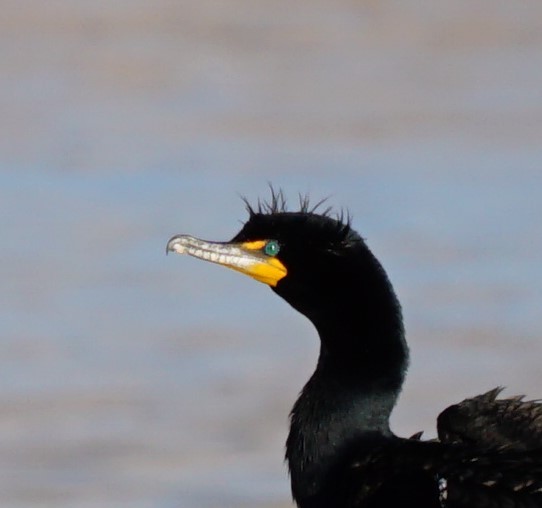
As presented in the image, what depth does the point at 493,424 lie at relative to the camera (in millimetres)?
9141

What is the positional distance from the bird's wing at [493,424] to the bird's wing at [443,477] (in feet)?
1.12

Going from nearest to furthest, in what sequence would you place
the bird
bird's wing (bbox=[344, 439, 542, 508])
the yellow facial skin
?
1. bird's wing (bbox=[344, 439, 542, 508])
2. the bird
3. the yellow facial skin

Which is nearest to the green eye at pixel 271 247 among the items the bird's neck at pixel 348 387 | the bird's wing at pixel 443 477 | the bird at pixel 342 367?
the bird at pixel 342 367

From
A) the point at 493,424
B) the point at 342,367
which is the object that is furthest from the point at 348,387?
the point at 493,424

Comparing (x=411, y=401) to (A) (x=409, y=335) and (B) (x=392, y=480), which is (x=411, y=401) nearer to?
(A) (x=409, y=335)

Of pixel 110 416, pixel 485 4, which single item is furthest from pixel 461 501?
pixel 485 4

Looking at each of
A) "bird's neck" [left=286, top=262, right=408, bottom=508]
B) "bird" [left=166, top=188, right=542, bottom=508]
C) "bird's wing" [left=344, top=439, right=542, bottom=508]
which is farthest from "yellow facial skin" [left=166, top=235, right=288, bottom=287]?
"bird's wing" [left=344, top=439, right=542, bottom=508]

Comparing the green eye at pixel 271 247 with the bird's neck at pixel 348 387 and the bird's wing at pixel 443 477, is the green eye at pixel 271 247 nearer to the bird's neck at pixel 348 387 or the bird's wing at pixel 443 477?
the bird's neck at pixel 348 387

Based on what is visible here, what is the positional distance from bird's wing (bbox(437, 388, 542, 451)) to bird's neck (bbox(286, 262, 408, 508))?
309 mm

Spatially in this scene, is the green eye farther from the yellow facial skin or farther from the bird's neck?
the bird's neck

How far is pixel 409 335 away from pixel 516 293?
82cm

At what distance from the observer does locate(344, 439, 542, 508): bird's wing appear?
8383 millimetres

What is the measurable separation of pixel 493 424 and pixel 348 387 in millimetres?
558

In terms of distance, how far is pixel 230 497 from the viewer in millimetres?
11492
